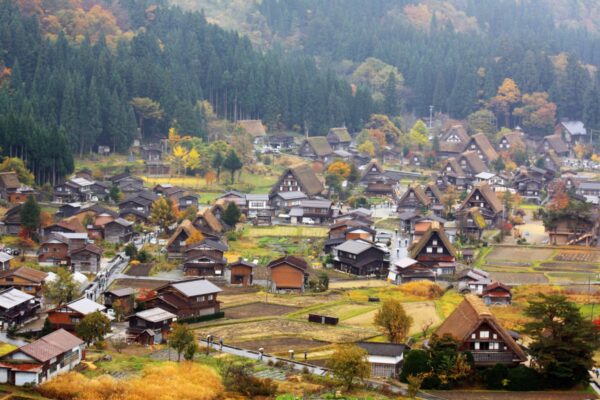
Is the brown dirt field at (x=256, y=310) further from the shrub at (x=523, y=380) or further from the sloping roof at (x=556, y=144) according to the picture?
the sloping roof at (x=556, y=144)

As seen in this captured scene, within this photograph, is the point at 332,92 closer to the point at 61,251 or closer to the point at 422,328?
the point at 61,251

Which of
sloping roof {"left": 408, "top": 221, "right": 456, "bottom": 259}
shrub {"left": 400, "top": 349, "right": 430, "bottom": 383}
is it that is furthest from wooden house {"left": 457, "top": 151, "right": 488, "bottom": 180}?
shrub {"left": 400, "top": 349, "right": 430, "bottom": 383}

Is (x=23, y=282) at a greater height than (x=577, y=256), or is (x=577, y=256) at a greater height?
(x=577, y=256)

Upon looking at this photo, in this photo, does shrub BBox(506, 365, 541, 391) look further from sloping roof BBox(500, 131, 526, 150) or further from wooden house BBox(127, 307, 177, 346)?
sloping roof BBox(500, 131, 526, 150)

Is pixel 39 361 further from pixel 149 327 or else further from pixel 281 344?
pixel 281 344

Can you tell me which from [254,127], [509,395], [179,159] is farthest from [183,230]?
[254,127]

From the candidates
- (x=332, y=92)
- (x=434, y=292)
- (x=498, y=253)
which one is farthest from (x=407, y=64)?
(x=434, y=292)

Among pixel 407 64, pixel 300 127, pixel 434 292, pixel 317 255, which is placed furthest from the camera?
pixel 407 64
